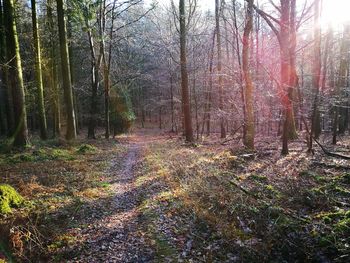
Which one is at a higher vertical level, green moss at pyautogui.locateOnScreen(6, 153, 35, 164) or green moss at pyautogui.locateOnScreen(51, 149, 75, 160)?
green moss at pyautogui.locateOnScreen(6, 153, 35, 164)

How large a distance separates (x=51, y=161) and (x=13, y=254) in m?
7.43

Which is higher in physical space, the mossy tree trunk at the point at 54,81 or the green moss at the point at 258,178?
the mossy tree trunk at the point at 54,81

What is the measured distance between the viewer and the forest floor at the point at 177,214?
4793 millimetres

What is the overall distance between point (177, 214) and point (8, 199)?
3.64 m

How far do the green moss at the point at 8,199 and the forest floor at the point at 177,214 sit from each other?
0.20 meters

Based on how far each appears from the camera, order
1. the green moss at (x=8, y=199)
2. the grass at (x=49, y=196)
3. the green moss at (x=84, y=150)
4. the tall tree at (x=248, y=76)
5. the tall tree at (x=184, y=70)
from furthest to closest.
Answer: the tall tree at (x=184, y=70), the green moss at (x=84, y=150), the tall tree at (x=248, y=76), the green moss at (x=8, y=199), the grass at (x=49, y=196)

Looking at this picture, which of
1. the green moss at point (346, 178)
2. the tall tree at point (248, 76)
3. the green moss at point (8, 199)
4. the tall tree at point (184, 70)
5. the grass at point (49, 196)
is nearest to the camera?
the grass at point (49, 196)

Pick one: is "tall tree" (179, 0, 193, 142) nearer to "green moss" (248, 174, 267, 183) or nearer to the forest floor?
the forest floor

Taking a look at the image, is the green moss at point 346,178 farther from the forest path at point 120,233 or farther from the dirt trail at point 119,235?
the dirt trail at point 119,235

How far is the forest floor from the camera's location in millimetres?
4793

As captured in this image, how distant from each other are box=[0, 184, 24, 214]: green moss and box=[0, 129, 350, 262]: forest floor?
0.20m

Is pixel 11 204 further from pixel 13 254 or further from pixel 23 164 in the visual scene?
pixel 23 164

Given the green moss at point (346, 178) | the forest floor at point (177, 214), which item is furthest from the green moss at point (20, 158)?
the green moss at point (346, 178)

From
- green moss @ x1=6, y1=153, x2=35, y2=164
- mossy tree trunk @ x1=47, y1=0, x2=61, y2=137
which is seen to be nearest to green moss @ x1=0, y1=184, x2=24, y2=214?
green moss @ x1=6, y1=153, x2=35, y2=164
